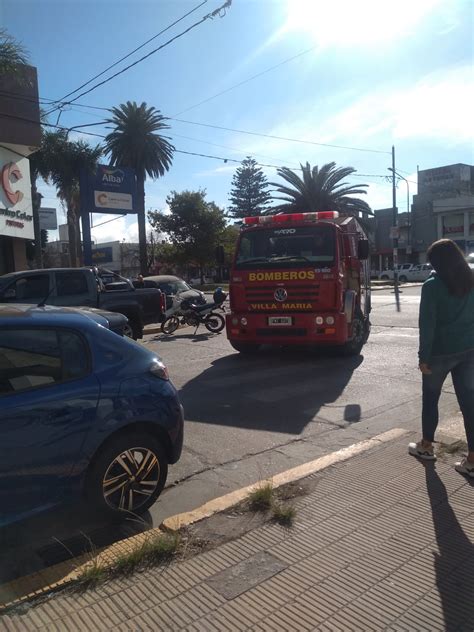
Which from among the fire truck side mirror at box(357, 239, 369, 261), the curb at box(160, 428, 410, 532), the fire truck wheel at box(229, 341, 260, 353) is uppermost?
the fire truck side mirror at box(357, 239, 369, 261)

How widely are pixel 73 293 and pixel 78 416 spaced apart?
25.2ft

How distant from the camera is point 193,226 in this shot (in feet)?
159

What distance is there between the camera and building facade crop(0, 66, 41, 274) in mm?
21375

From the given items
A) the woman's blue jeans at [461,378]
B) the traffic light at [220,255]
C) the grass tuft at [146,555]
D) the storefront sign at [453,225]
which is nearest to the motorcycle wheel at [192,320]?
the traffic light at [220,255]

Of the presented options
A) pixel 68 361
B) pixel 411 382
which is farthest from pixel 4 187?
pixel 68 361

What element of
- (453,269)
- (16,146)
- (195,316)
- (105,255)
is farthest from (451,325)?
(105,255)

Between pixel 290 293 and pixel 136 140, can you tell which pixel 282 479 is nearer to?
pixel 290 293

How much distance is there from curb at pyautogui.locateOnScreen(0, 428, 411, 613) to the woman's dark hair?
169 cm

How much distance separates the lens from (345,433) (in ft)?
18.6

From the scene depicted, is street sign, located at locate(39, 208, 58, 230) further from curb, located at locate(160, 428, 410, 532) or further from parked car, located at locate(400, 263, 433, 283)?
curb, located at locate(160, 428, 410, 532)

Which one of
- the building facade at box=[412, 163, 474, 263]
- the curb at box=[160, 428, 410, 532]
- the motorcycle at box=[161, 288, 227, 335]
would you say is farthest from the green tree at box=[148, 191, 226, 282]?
the curb at box=[160, 428, 410, 532]

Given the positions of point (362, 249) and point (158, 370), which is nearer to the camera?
point (158, 370)

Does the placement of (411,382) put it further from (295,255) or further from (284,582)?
(284,582)

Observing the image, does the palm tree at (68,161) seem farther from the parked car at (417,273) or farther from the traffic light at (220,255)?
the parked car at (417,273)
